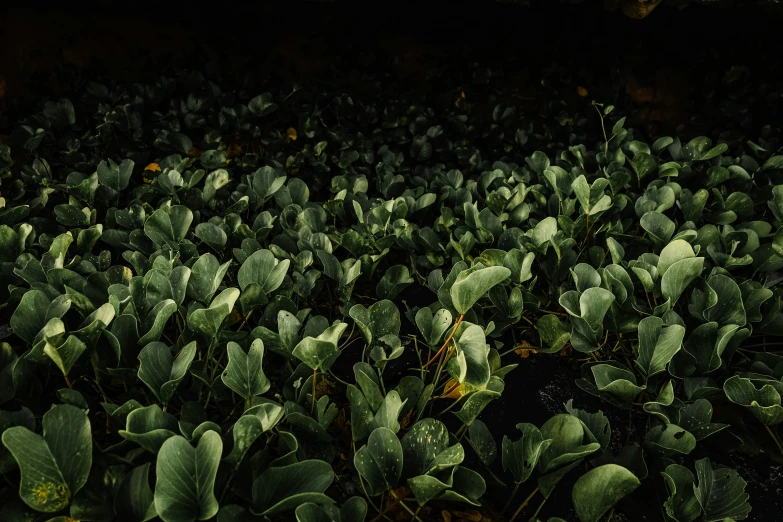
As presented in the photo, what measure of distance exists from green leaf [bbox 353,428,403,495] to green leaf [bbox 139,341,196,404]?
356 millimetres

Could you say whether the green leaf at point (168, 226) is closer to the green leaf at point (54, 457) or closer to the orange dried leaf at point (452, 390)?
the green leaf at point (54, 457)

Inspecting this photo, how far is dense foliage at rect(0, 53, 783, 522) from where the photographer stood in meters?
0.86

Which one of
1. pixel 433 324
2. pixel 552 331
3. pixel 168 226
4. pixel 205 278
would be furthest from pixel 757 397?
pixel 168 226

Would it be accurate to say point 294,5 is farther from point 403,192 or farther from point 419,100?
point 403,192

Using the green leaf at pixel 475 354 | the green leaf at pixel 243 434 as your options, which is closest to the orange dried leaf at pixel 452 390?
the green leaf at pixel 475 354

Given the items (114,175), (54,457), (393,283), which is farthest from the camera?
(114,175)

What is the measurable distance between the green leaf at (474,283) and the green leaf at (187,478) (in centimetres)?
54

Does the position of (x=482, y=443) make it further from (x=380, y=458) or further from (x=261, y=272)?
(x=261, y=272)

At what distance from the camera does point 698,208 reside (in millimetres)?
1695

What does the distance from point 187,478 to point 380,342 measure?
1.70ft

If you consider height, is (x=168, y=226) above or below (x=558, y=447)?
above

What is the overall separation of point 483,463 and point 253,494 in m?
0.47

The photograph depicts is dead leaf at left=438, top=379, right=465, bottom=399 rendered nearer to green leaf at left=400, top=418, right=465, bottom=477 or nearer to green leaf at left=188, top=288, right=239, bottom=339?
green leaf at left=400, top=418, right=465, bottom=477

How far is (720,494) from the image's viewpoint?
939mm
